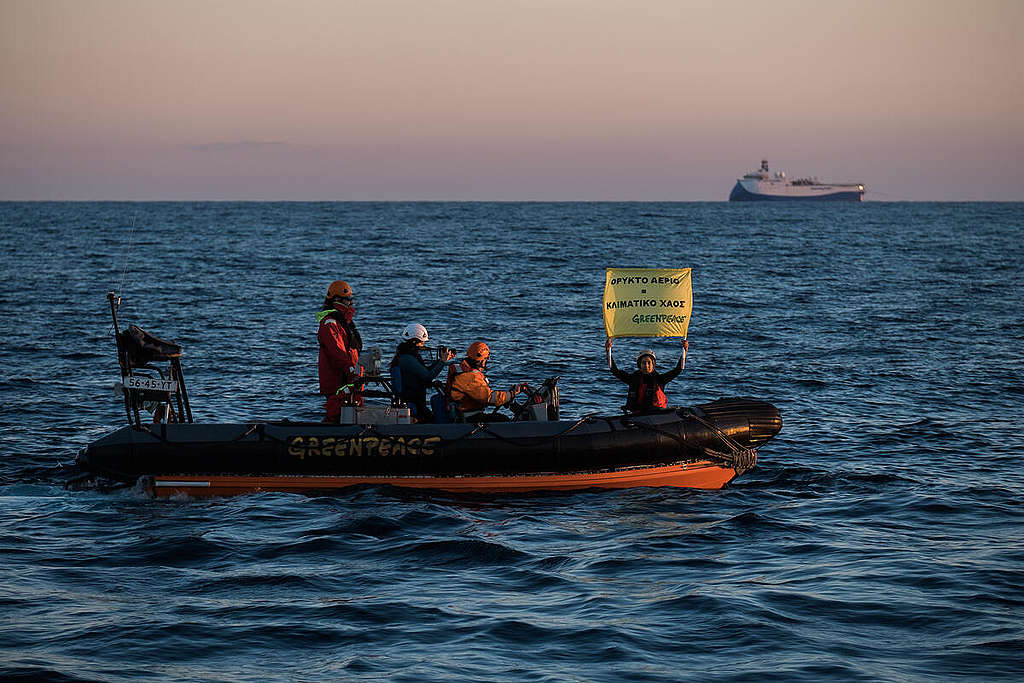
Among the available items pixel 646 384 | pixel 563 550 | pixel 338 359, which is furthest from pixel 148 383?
pixel 646 384

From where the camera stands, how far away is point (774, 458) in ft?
48.8

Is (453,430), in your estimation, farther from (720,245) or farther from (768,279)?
(720,245)

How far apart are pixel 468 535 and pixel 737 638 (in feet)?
11.6

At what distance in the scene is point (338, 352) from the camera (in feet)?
41.5

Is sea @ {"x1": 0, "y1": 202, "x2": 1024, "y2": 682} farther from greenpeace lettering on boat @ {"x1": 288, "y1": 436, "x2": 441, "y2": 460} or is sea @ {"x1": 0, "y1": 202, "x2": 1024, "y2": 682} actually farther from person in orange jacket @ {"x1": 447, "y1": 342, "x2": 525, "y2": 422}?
person in orange jacket @ {"x1": 447, "y1": 342, "x2": 525, "y2": 422}

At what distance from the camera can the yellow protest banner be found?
13.4 meters

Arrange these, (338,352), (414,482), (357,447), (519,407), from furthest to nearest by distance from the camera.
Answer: (519,407) < (338,352) < (414,482) < (357,447)

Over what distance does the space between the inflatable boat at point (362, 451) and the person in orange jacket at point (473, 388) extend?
13.7 inches

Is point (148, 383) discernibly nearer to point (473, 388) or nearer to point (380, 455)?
point (380, 455)

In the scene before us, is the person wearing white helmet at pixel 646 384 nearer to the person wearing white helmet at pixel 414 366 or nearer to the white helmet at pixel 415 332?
the person wearing white helmet at pixel 414 366

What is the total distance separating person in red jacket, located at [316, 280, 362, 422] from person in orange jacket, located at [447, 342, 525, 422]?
4.02ft

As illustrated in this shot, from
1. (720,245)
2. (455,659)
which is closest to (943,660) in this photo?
(455,659)

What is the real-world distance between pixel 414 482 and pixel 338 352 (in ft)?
6.04

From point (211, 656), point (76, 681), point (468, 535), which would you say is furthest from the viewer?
point (468, 535)
